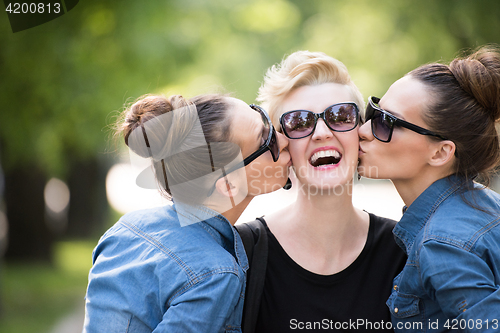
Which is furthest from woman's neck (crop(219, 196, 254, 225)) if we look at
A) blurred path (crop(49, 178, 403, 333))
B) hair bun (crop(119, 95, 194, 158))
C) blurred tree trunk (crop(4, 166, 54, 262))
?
blurred tree trunk (crop(4, 166, 54, 262))

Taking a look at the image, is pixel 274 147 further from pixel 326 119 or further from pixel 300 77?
pixel 300 77

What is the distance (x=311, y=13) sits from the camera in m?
7.67

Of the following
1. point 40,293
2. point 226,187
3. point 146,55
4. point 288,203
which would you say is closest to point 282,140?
point 226,187

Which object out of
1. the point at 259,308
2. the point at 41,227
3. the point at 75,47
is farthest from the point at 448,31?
the point at 41,227

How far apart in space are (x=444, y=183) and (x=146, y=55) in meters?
5.06

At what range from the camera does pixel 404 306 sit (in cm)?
237

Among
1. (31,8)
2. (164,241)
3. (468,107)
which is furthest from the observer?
(31,8)

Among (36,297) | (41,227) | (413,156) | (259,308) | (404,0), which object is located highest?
(404,0)

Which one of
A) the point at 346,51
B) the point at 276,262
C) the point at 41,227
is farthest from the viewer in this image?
the point at 41,227

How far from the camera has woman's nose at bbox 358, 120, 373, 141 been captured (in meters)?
2.84

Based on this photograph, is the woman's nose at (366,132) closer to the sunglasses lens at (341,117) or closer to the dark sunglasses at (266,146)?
the sunglasses lens at (341,117)

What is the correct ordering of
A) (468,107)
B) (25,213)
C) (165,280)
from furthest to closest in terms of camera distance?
(25,213) < (468,107) < (165,280)

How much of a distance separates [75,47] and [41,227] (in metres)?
4.28

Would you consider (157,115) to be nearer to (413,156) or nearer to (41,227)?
(413,156)
